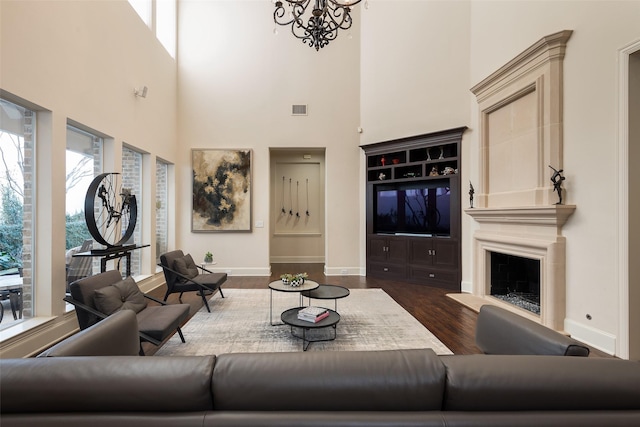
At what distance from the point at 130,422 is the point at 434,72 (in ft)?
21.4

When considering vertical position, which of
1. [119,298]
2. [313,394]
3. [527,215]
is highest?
[527,215]

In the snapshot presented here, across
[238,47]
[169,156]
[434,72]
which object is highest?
[238,47]

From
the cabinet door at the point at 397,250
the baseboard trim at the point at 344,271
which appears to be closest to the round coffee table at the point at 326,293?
the cabinet door at the point at 397,250

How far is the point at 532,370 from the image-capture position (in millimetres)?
1186

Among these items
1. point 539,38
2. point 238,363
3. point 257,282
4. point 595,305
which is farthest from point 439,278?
point 238,363

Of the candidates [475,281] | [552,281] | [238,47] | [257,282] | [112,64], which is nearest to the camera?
[552,281]

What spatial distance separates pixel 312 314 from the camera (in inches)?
128

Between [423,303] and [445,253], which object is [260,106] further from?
[423,303]

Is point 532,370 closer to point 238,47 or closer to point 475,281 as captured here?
point 475,281

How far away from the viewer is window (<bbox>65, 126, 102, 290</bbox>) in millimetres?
3736

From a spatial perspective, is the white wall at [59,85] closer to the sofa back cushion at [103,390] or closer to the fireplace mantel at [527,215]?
the sofa back cushion at [103,390]

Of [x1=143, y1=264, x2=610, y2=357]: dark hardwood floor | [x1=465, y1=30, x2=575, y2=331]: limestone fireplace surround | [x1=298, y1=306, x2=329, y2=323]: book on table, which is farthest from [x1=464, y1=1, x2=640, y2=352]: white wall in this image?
[x1=298, y1=306, x2=329, y2=323]: book on table

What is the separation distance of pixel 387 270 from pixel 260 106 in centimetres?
455

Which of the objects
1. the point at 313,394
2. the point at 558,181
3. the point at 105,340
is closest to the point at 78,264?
the point at 105,340
